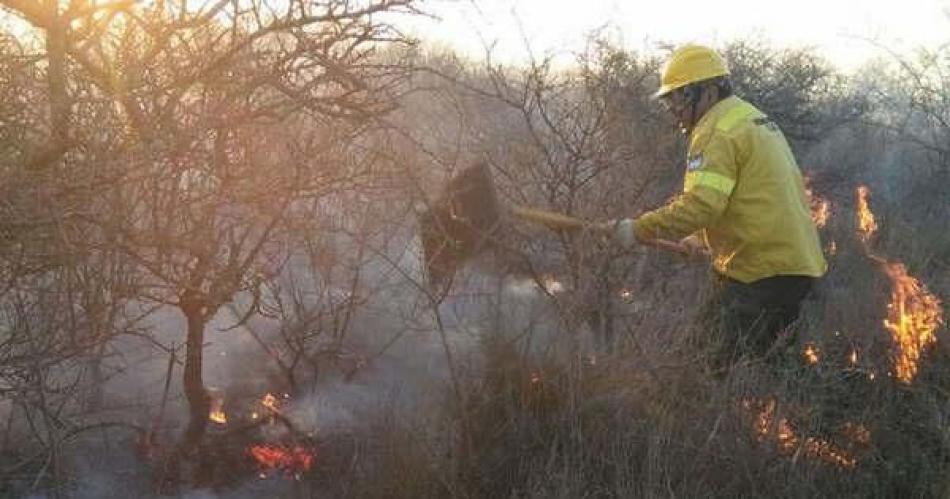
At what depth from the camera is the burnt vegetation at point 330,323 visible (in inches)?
134

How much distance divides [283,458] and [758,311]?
238 centimetres

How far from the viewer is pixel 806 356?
4.96m

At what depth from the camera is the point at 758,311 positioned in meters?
4.75

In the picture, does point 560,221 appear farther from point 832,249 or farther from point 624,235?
point 832,249

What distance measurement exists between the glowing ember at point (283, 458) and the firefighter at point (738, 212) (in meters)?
1.81

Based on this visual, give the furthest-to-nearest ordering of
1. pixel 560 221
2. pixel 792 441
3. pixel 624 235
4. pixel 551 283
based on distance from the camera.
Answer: pixel 551 283 → pixel 560 221 → pixel 624 235 → pixel 792 441

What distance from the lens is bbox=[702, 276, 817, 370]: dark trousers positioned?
4750 millimetres

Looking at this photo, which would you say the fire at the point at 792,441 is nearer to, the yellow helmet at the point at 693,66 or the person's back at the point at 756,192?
the person's back at the point at 756,192

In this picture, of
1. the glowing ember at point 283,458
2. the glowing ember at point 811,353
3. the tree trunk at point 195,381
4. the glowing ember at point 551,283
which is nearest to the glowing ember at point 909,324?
the glowing ember at point 811,353

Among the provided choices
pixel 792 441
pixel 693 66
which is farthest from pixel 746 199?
pixel 792 441

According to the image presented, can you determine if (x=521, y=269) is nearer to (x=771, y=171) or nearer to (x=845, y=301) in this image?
(x=771, y=171)

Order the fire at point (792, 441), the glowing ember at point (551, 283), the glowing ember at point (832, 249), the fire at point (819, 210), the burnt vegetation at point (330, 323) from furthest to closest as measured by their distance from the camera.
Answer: the fire at point (819, 210)
the glowing ember at point (832, 249)
the glowing ember at point (551, 283)
the fire at point (792, 441)
the burnt vegetation at point (330, 323)

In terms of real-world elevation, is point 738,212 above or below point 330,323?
above

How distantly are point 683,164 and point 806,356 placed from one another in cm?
398
